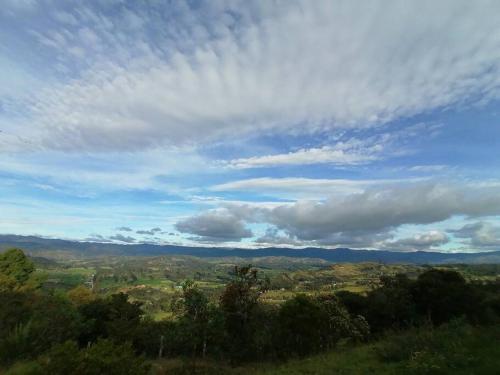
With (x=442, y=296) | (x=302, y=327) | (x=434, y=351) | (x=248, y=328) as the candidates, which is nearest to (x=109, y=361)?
(x=434, y=351)

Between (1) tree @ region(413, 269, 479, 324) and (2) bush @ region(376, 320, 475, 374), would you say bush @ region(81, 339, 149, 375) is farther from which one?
(1) tree @ region(413, 269, 479, 324)

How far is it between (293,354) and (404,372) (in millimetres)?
19304

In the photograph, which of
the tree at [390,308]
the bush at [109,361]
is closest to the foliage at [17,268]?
the tree at [390,308]

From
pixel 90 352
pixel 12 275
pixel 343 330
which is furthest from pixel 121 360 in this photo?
pixel 12 275

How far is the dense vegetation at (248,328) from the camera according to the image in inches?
512

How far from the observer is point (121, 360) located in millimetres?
11688

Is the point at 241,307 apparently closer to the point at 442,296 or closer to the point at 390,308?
the point at 390,308

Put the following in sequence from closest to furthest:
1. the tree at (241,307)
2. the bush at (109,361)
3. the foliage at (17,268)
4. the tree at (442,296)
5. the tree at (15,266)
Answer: the bush at (109,361) → the tree at (241,307) → the tree at (442,296) → the foliage at (17,268) → the tree at (15,266)

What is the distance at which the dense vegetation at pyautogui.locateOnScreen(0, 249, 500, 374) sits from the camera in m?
13.0

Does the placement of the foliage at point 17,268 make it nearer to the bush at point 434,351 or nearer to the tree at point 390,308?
the tree at point 390,308

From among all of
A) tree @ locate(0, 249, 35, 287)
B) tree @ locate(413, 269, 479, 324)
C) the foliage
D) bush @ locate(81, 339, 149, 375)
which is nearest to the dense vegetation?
bush @ locate(81, 339, 149, 375)

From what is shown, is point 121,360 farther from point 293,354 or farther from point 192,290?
point 293,354

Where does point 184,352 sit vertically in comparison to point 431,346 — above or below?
below

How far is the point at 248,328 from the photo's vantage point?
1266 inches
